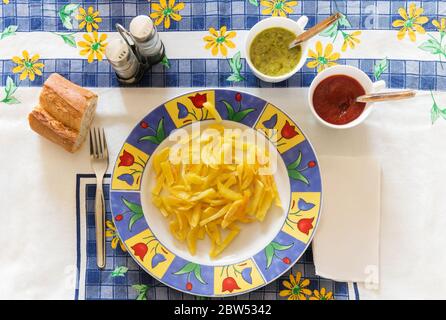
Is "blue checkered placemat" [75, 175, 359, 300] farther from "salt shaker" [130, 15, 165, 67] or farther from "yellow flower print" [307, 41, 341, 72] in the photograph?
"yellow flower print" [307, 41, 341, 72]

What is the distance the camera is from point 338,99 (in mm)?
1442

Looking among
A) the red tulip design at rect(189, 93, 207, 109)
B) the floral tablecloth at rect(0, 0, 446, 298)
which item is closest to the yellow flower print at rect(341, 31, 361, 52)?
the floral tablecloth at rect(0, 0, 446, 298)

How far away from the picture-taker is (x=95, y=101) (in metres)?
1.49

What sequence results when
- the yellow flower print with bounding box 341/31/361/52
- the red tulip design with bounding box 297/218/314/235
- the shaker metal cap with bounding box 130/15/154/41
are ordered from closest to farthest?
the shaker metal cap with bounding box 130/15/154/41
the red tulip design with bounding box 297/218/314/235
the yellow flower print with bounding box 341/31/361/52

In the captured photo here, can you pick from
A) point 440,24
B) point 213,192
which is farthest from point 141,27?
point 440,24

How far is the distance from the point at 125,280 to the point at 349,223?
72cm

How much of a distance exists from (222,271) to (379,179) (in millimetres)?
558

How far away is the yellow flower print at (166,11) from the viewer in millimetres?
1567

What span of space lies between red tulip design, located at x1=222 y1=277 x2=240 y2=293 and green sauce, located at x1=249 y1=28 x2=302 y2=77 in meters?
0.62

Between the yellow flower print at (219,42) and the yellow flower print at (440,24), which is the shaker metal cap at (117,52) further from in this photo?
the yellow flower print at (440,24)

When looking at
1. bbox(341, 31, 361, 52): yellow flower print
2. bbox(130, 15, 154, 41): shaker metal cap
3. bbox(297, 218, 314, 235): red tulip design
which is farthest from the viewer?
bbox(341, 31, 361, 52): yellow flower print

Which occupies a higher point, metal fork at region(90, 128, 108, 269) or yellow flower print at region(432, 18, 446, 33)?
yellow flower print at region(432, 18, 446, 33)

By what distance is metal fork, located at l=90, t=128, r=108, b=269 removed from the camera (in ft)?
4.90
